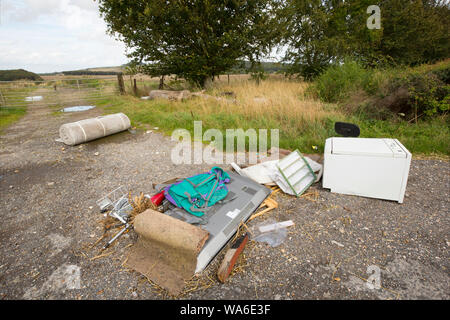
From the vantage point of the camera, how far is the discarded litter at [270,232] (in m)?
2.47

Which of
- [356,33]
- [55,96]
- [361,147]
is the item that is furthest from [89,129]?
[356,33]

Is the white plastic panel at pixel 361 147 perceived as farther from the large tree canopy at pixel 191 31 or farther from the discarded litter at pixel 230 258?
the large tree canopy at pixel 191 31

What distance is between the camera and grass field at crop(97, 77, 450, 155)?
16.1ft

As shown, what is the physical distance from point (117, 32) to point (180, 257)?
12.6 metres

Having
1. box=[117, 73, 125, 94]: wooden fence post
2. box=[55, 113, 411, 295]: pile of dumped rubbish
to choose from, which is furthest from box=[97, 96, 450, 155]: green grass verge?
box=[117, 73, 125, 94]: wooden fence post

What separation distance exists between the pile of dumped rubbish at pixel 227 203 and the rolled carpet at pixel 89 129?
284 centimetres

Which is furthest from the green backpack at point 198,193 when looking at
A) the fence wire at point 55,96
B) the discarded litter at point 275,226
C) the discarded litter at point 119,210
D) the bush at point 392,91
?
the fence wire at point 55,96

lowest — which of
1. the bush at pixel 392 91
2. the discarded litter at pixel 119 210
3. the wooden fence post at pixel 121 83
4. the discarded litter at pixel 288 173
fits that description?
the discarded litter at pixel 119 210

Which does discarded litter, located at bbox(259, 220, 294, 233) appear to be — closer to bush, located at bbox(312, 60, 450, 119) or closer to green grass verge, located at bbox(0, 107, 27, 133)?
bush, located at bbox(312, 60, 450, 119)

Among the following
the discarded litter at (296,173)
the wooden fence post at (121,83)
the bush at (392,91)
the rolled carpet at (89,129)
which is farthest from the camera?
the wooden fence post at (121,83)

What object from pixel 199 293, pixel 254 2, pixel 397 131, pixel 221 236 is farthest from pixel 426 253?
pixel 254 2

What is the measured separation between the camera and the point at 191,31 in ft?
34.1
